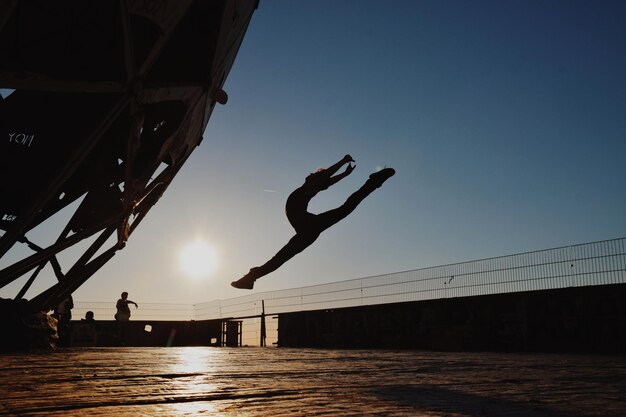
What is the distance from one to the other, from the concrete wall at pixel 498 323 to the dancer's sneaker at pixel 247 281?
935cm

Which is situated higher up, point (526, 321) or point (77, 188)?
point (77, 188)

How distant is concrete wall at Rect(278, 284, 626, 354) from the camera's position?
12.1 metres

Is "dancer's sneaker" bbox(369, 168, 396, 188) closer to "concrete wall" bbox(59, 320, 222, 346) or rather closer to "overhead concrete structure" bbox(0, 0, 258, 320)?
"overhead concrete structure" bbox(0, 0, 258, 320)

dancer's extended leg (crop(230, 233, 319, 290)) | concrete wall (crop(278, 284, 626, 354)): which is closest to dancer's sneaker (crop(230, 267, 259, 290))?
dancer's extended leg (crop(230, 233, 319, 290))

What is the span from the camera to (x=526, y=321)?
13531mm

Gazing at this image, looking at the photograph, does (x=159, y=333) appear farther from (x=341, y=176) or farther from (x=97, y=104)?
(x=341, y=176)

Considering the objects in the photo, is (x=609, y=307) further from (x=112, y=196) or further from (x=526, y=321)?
(x=112, y=196)

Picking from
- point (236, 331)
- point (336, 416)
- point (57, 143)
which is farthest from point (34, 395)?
point (236, 331)

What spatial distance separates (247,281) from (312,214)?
170cm

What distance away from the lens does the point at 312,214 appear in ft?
21.1

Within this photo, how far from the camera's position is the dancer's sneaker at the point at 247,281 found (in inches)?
288

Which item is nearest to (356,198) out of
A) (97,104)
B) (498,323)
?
(97,104)

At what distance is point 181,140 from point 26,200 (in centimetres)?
270

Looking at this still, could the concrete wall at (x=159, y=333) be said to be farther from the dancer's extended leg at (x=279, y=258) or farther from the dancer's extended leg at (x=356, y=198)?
the dancer's extended leg at (x=356, y=198)
